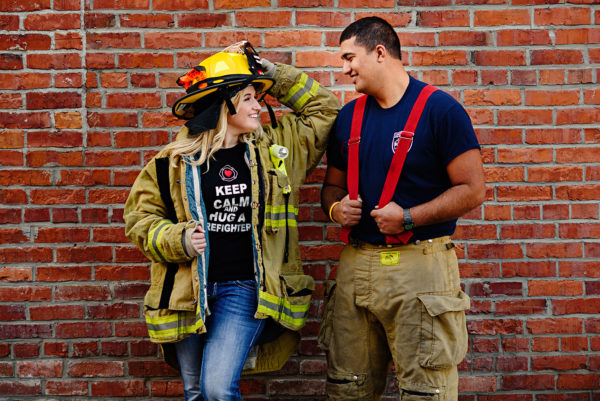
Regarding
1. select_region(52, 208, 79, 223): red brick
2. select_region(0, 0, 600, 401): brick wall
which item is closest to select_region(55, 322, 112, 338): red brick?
select_region(0, 0, 600, 401): brick wall

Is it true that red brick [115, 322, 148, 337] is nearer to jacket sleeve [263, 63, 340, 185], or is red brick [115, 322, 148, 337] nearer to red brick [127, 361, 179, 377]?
red brick [127, 361, 179, 377]

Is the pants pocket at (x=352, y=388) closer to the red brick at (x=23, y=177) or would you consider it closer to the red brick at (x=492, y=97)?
the red brick at (x=492, y=97)

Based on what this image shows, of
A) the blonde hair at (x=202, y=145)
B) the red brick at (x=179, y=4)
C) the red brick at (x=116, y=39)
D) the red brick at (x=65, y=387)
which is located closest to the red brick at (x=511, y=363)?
the blonde hair at (x=202, y=145)

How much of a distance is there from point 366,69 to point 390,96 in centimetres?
17

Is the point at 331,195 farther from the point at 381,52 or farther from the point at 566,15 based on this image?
the point at 566,15

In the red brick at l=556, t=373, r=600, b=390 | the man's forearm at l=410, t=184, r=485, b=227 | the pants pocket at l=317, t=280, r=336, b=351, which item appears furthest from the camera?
the red brick at l=556, t=373, r=600, b=390

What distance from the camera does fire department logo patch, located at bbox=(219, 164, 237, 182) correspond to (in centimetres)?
272

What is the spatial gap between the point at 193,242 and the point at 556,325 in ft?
7.52

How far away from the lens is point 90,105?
3.41 m

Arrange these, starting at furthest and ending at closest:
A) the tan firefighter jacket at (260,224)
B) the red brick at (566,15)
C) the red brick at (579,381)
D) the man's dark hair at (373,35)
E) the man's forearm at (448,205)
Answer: the red brick at (579,381)
the red brick at (566,15)
the man's dark hair at (373,35)
the tan firefighter jacket at (260,224)
the man's forearm at (448,205)

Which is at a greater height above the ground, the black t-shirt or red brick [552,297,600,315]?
the black t-shirt

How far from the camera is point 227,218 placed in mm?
2721

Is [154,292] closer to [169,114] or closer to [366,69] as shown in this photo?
[169,114]

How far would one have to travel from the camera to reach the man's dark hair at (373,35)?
277 cm
